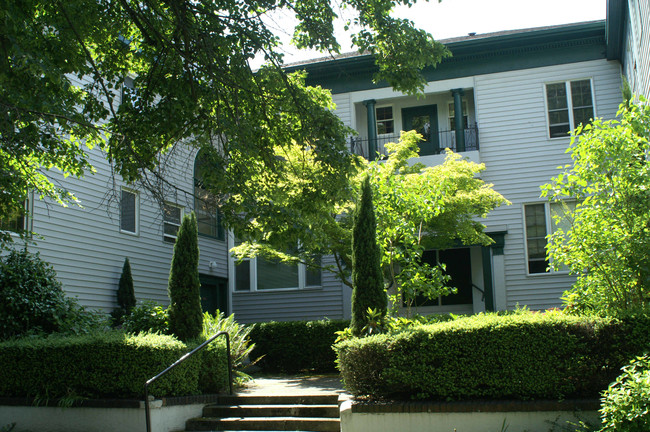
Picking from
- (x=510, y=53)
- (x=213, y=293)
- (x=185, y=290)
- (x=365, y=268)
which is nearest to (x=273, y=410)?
(x=365, y=268)

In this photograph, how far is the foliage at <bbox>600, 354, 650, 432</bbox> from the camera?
6.01 metres

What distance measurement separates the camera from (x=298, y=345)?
49.0 ft

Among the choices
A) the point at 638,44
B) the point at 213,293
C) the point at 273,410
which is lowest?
the point at 273,410

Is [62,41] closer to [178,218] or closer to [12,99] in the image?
[12,99]

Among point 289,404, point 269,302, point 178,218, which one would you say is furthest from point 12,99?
point 269,302

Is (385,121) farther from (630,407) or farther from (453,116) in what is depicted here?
(630,407)

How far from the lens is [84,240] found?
1472cm

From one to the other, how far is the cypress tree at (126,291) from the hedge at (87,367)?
5850 mm

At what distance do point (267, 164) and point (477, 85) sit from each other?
35.6 feet

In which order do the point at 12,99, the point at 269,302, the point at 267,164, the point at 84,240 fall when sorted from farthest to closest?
the point at 269,302 → the point at 84,240 → the point at 267,164 → the point at 12,99

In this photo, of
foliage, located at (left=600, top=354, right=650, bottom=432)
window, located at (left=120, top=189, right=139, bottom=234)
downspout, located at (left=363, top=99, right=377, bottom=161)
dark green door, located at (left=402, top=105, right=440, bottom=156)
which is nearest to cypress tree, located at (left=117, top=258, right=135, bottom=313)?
window, located at (left=120, top=189, right=139, bottom=234)

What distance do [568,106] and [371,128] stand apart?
5664mm

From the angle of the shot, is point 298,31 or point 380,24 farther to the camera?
point 298,31

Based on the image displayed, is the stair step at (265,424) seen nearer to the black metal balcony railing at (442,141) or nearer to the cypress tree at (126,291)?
the cypress tree at (126,291)
